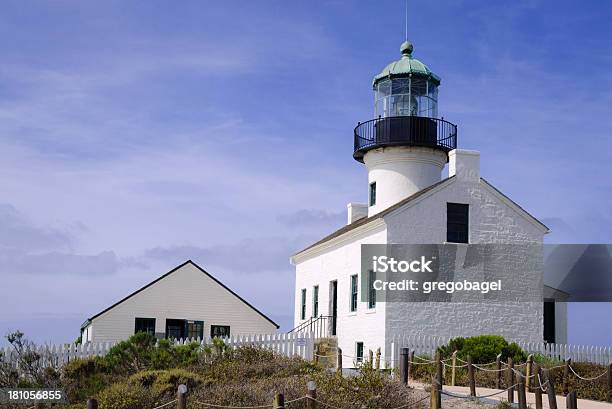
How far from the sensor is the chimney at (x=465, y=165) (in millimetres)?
24422

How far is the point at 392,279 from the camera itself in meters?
24.0

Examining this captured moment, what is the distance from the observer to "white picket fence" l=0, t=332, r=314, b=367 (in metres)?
18.7

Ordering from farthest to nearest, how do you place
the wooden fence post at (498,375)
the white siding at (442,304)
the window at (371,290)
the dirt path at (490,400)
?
the window at (371,290) → the white siding at (442,304) → the wooden fence post at (498,375) → the dirt path at (490,400)

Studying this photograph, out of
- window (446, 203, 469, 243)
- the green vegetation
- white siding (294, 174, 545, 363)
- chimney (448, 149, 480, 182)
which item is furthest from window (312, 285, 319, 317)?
the green vegetation

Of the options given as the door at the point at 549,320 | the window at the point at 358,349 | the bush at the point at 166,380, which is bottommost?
the bush at the point at 166,380

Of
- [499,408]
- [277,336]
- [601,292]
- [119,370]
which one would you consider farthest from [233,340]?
[601,292]

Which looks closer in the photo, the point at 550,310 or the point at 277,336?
the point at 277,336

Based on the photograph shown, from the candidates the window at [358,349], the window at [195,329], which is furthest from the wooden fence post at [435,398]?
the window at [195,329]

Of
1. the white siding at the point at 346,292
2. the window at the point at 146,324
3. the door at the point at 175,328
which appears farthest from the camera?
the door at the point at 175,328

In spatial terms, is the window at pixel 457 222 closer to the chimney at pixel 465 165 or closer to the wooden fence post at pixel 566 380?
the chimney at pixel 465 165

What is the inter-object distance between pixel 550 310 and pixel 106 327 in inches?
602

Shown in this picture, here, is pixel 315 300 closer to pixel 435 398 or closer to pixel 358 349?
pixel 358 349

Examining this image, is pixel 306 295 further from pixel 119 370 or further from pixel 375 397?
pixel 375 397

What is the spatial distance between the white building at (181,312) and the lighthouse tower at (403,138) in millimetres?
6498
